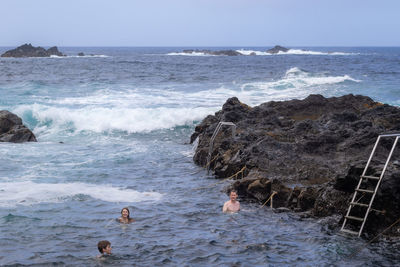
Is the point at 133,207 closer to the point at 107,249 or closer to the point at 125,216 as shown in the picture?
the point at 125,216

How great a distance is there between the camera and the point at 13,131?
19984 mm

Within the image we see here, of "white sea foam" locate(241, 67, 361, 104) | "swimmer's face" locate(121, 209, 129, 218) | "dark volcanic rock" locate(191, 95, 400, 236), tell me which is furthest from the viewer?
"white sea foam" locate(241, 67, 361, 104)

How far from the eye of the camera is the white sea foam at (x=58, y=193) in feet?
39.3

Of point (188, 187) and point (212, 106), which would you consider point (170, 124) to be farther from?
point (188, 187)

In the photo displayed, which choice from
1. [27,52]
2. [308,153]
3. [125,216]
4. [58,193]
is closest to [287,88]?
[308,153]

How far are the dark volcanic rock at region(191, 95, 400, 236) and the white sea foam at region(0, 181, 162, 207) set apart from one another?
2568 mm

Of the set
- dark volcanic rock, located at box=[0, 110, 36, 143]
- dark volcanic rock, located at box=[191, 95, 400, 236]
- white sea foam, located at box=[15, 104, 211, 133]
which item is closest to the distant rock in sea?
white sea foam, located at box=[15, 104, 211, 133]

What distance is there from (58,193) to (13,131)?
8.46 meters

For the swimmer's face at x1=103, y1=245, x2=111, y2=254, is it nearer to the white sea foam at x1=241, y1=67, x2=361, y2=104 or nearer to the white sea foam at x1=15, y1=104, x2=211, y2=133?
the white sea foam at x1=15, y1=104, x2=211, y2=133

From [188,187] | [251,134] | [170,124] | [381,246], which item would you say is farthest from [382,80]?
[381,246]

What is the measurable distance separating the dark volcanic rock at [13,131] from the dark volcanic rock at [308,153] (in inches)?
285

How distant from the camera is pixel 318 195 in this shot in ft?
35.3

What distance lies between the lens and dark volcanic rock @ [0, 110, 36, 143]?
19.7m

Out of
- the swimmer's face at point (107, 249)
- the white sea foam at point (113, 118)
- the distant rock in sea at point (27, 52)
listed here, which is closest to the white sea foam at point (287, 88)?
the white sea foam at point (113, 118)
